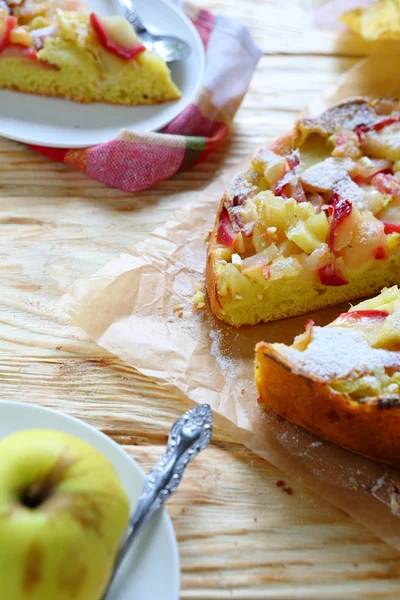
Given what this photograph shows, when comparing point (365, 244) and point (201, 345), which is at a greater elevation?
point (365, 244)

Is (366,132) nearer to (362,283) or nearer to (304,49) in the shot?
(362,283)

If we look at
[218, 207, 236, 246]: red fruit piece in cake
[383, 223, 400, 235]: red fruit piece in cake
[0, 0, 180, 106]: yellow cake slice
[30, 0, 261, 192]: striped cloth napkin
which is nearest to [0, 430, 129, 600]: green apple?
[218, 207, 236, 246]: red fruit piece in cake

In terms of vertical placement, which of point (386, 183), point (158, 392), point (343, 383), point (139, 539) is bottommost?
point (158, 392)

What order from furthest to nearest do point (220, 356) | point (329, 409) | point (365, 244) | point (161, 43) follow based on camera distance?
point (161, 43)
point (365, 244)
point (220, 356)
point (329, 409)

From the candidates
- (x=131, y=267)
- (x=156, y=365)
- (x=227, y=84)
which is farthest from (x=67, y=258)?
(x=227, y=84)

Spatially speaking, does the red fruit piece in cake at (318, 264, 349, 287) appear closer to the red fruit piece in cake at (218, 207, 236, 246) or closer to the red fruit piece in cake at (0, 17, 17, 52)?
the red fruit piece in cake at (218, 207, 236, 246)

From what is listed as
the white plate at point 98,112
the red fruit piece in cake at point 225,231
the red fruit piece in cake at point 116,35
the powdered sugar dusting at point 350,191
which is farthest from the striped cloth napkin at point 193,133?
the powdered sugar dusting at point 350,191

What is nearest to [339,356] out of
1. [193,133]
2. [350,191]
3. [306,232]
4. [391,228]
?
[306,232]

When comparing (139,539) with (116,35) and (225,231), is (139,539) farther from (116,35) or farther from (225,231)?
(116,35)

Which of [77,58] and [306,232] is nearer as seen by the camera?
[306,232]
